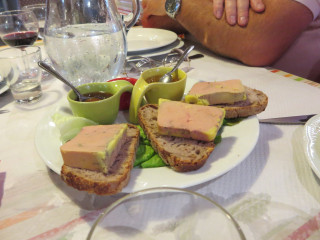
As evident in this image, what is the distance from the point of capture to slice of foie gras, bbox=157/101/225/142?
74cm

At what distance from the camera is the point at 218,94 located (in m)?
0.95

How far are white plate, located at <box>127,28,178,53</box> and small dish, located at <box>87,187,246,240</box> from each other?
4.10 ft

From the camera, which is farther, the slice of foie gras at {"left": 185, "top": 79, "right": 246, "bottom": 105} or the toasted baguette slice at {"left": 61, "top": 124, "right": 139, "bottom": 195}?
the slice of foie gras at {"left": 185, "top": 79, "right": 246, "bottom": 105}

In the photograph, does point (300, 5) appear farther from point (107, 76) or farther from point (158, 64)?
point (107, 76)

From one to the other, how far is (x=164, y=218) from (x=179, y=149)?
271mm

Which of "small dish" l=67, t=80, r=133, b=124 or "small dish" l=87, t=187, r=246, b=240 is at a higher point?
"small dish" l=87, t=187, r=246, b=240

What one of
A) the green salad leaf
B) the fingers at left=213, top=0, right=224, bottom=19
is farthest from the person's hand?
the green salad leaf

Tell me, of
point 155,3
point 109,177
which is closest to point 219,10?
point 155,3

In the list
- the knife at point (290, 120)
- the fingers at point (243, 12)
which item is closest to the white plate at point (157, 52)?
the fingers at point (243, 12)

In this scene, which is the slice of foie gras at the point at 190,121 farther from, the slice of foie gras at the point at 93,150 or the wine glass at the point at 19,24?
the wine glass at the point at 19,24

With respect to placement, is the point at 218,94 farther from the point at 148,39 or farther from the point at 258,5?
the point at 148,39

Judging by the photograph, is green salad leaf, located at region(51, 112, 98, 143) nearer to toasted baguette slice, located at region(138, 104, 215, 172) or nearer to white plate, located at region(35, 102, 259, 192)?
white plate, located at region(35, 102, 259, 192)

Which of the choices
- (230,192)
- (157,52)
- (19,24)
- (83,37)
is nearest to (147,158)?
(230,192)

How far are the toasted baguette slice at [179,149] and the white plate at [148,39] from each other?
0.91 metres
